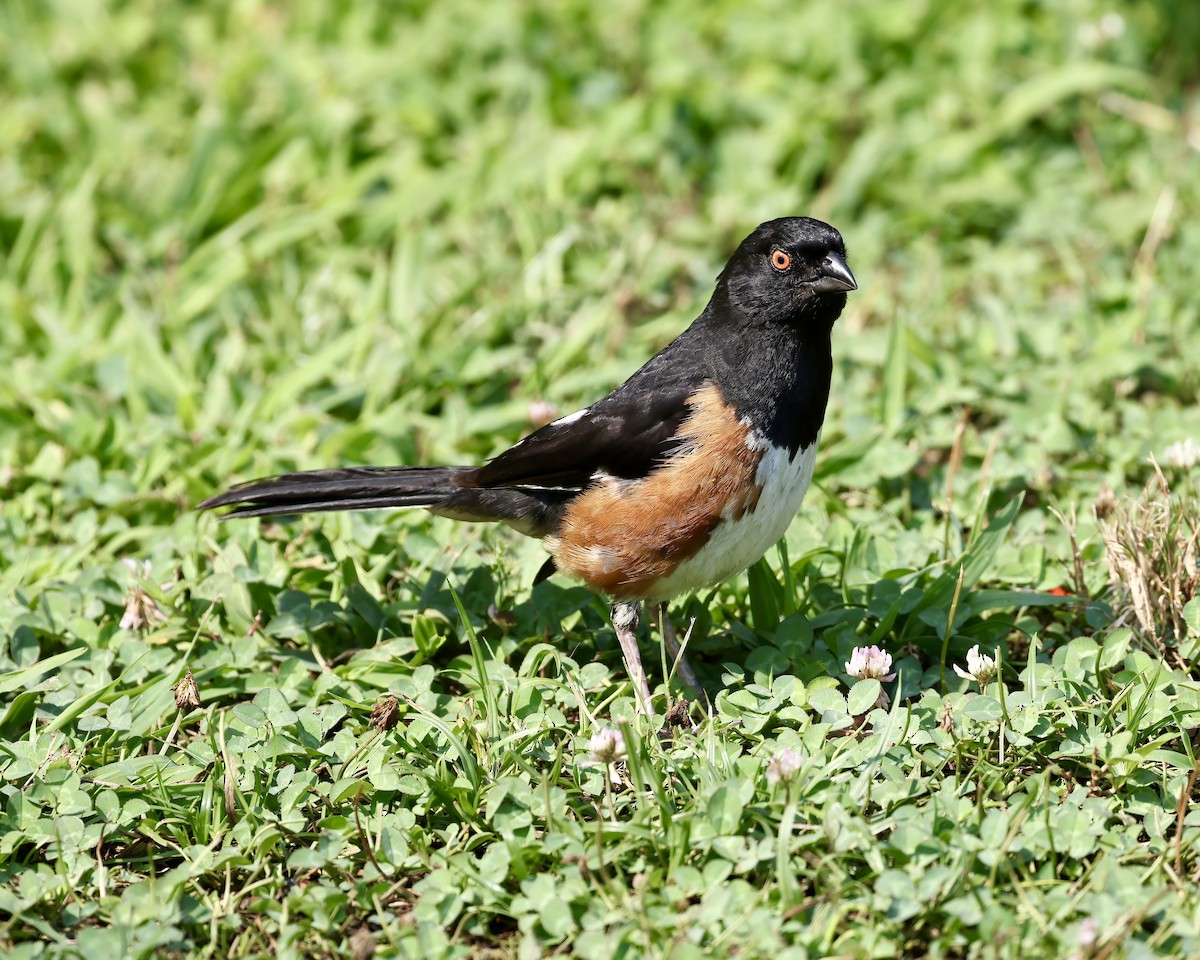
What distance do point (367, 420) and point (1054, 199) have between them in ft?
12.0

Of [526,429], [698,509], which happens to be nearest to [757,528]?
[698,509]

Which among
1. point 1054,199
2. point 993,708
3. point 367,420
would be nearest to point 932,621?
point 993,708

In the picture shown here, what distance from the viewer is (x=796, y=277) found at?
163 inches

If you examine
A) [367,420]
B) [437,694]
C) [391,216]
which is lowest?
[437,694]

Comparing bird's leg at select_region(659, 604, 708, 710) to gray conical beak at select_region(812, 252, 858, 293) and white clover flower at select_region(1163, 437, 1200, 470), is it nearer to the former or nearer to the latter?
gray conical beak at select_region(812, 252, 858, 293)

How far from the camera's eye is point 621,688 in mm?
4078

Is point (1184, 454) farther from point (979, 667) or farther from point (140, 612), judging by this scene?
point (140, 612)

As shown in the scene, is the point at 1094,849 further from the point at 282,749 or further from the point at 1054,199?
the point at 1054,199

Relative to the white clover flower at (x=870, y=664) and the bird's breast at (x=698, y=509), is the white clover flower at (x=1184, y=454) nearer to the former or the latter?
the bird's breast at (x=698, y=509)

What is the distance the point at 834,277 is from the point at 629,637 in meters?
1.22

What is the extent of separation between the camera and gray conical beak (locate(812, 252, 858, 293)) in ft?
13.4

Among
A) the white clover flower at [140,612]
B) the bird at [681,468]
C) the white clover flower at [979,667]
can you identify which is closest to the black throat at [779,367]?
the bird at [681,468]

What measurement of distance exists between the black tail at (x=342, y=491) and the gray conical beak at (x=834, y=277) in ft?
4.08

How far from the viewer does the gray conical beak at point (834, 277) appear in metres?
4.07
